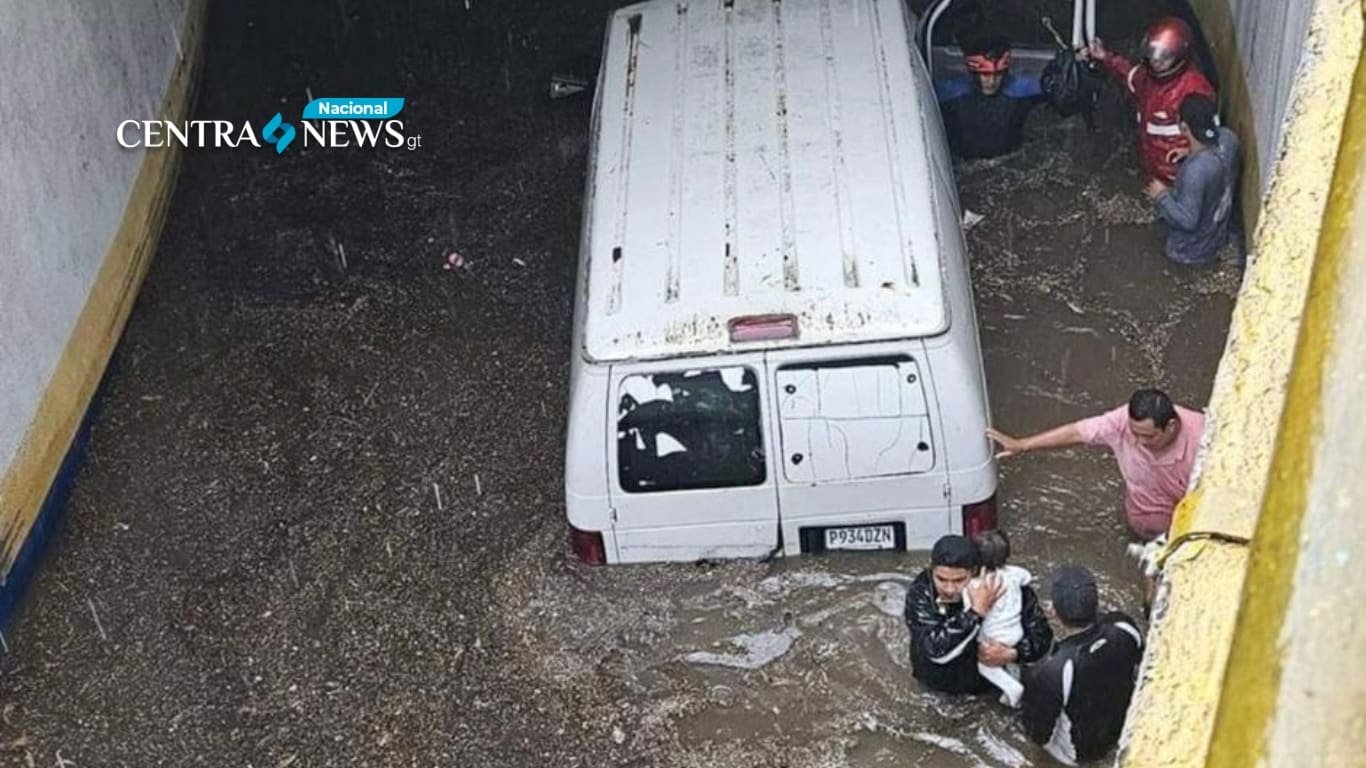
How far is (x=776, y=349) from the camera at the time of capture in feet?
21.5

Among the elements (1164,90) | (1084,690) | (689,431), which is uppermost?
(1164,90)

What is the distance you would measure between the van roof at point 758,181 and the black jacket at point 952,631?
0.99 meters

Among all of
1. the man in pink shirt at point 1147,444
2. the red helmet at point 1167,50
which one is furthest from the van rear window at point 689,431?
the red helmet at point 1167,50

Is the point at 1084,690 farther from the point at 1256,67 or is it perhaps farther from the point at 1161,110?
the point at 1256,67

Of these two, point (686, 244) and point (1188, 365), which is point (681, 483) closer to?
point (686, 244)

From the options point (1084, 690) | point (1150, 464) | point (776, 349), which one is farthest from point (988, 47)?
point (1084, 690)

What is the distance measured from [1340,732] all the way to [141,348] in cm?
860

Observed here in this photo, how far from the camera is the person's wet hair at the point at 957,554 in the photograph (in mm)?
6195

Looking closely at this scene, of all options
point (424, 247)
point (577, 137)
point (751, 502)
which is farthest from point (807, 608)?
point (577, 137)

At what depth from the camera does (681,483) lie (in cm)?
688

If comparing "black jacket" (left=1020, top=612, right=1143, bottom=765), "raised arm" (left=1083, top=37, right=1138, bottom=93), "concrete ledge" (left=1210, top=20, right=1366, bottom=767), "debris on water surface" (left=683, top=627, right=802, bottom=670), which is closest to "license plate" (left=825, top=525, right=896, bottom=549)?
"debris on water surface" (left=683, top=627, right=802, bottom=670)

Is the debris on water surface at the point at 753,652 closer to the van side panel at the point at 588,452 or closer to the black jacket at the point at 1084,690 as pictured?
the van side panel at the point at 588,452

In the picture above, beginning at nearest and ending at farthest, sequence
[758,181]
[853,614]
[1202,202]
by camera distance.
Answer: [853,614] → [758,181] → [1202,202]

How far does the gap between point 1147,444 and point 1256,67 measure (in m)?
3.22
